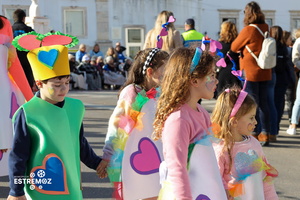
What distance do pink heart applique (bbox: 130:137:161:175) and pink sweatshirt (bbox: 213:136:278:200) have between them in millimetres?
501

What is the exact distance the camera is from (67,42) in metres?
4.23

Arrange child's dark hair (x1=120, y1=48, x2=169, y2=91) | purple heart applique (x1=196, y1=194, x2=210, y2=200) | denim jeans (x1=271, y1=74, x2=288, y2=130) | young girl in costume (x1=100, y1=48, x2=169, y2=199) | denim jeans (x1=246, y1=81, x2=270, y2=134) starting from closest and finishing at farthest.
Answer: purple heart applique (x1=196, y1=194, x2=210, y2=200) < young girl in costume (x1=100, y1=48, x2=169, y2=199) < child's dark hair (x1=120, y1=48, x2=169, y2=91) < denim jeans (x1=246, y1=81, x2=270, y2=134) < denim jeans (x1=271, y1=74, x2=288, y2=130)

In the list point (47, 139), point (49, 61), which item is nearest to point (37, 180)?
point (47, 139)

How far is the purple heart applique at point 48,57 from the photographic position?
3973 millimetres

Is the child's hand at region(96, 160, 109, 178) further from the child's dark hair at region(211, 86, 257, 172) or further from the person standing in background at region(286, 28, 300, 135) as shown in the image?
the person standing in background at region(286, 28, 300, 135)

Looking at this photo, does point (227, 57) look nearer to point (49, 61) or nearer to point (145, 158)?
point (145, 158)

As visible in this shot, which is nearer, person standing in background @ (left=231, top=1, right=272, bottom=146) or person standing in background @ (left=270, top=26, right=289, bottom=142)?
person standing in background @ (left=231, top=1, right=272, bottom=146)

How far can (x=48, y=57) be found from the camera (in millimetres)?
3986

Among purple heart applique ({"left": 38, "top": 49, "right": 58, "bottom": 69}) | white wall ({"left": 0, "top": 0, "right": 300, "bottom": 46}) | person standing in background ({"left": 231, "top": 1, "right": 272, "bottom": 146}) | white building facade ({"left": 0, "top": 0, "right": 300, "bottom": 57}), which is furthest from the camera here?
white wall ({"left": 0, "top": 0, "right": 300, "bottom": 46})

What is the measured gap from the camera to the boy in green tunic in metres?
3.83

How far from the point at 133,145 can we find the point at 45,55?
3.25ft

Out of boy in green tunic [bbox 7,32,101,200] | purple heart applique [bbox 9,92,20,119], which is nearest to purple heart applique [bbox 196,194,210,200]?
boy in green tunic [bbox 7,32,101,200]

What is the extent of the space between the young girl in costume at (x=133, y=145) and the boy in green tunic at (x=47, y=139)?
1.71ft

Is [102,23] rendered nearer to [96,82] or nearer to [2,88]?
[96,82]
